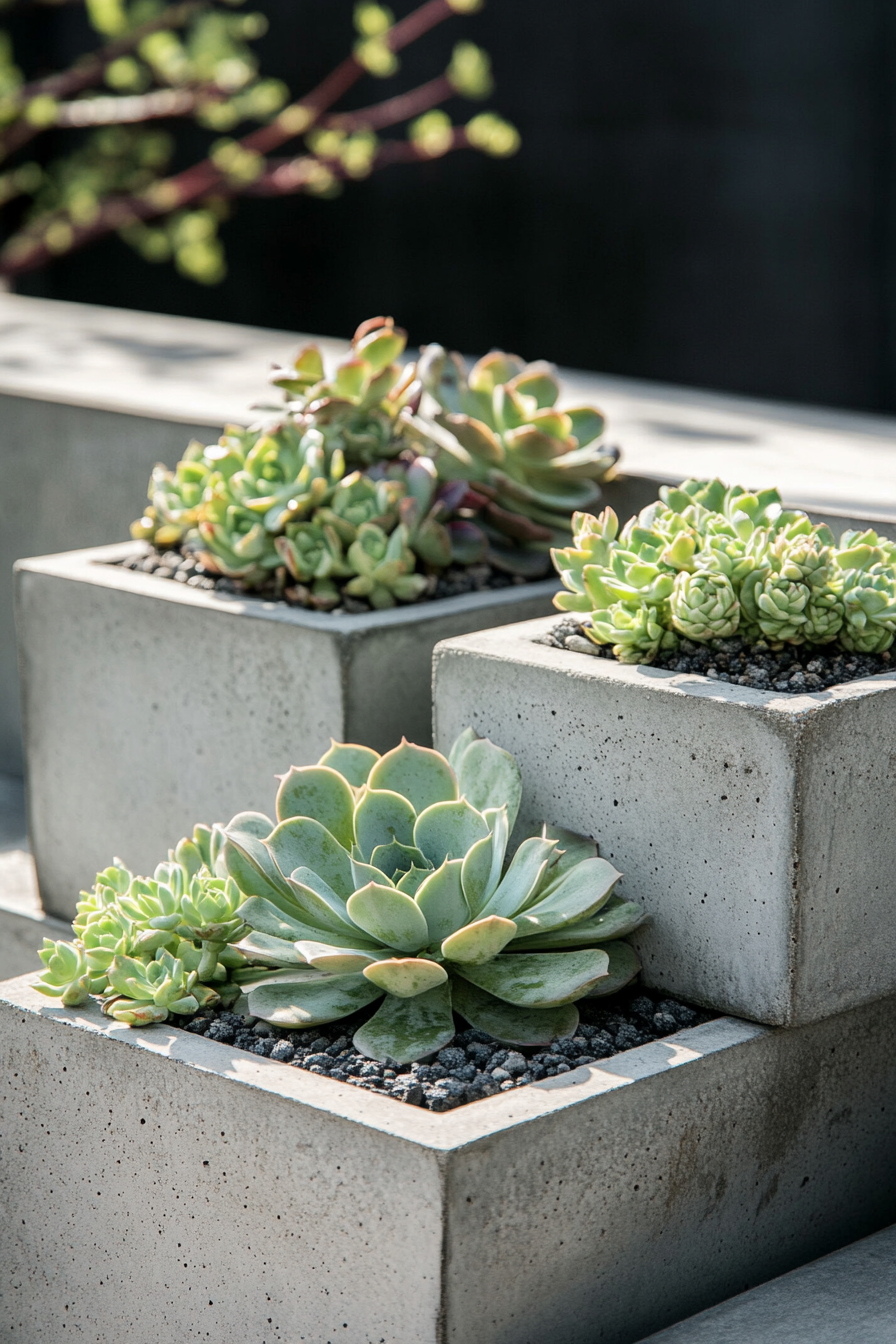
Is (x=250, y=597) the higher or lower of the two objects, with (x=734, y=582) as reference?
lower

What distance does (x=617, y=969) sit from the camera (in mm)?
1744

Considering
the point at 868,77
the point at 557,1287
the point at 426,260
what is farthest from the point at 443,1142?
the point at 426,260

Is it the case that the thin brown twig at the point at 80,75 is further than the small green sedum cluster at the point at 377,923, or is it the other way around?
the thin brown twig at the point at 80,75

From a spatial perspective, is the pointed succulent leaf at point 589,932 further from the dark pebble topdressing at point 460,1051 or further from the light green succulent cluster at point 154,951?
the light green succulent cluster at point 154,951

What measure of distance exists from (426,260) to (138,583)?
3.37m

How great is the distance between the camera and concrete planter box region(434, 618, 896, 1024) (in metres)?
1.67

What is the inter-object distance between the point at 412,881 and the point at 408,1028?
15 centimetres

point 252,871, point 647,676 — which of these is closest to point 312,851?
point 252,871

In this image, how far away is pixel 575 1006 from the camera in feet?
5.64

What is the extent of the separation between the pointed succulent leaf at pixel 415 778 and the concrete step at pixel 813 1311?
1.93 feet

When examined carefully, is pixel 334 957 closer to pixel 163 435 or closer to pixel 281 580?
pixel 281 580

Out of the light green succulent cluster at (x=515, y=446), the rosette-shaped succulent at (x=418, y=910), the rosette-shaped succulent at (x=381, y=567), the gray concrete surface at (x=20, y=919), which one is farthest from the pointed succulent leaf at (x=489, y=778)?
the gray concrete surface at (x=20, y=919)

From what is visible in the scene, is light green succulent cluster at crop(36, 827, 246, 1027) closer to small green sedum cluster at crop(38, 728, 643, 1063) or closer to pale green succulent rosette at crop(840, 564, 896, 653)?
small green sedum cluster at crop(38, 728, 643, 1063)

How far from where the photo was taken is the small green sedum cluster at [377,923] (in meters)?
1.65
